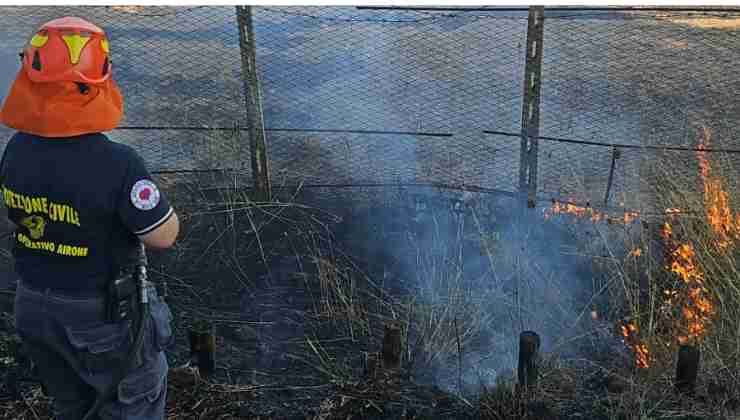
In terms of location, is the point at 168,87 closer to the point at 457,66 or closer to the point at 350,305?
the point at 457,66

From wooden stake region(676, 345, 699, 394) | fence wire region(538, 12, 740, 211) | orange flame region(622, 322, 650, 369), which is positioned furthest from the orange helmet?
fence wire region(538, 12, 740, 211)

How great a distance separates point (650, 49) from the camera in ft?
38.6

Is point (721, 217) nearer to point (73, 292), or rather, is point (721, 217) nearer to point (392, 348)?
point (392, 348)

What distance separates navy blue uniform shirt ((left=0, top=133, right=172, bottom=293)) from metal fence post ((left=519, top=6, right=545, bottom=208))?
4229 millimetres

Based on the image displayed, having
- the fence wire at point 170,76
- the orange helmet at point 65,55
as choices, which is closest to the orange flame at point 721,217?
the orange helmet at point 65,55

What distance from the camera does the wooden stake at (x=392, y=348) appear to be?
155 inches

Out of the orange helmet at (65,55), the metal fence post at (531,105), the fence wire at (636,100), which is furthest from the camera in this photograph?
the fence wire at (636,100)

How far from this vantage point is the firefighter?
250 cm

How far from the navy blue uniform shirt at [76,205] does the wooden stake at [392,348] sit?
1.67 m

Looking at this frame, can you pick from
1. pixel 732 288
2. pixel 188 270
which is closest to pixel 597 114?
pixel 732 288

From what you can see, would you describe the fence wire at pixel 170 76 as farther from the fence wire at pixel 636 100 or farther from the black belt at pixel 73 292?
the black belt at pixel 73 292

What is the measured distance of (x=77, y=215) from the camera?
8.41 ft

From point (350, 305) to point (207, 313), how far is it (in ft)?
3.30

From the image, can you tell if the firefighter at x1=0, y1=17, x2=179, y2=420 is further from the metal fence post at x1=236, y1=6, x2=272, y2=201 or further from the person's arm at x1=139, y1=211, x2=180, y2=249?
the metal fence post at x1=236, y1=6, x2=272, y2=201
